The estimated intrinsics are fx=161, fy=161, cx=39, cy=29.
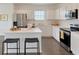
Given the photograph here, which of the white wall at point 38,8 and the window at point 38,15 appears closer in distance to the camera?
the white wall at point 38,8

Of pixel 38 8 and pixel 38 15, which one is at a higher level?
pixel 38 8

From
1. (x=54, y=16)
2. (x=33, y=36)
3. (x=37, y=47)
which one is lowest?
(x=37, y=47)

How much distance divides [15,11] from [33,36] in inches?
206

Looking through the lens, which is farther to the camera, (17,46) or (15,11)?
(15,11)

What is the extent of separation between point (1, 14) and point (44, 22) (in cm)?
275

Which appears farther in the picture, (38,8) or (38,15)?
(38,15)

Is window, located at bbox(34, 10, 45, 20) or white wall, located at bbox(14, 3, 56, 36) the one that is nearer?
white wall, located at bbox(14, 3, 56, 36)
